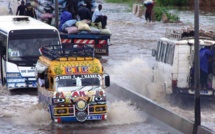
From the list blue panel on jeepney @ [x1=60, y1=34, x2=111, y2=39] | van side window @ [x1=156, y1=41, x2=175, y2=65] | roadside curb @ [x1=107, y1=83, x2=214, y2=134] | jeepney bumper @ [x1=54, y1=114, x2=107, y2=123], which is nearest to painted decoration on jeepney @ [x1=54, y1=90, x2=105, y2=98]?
jeepney bumper @ [x1=54, y1=114, x2=107, y2=123]

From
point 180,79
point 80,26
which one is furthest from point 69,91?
point 80,26

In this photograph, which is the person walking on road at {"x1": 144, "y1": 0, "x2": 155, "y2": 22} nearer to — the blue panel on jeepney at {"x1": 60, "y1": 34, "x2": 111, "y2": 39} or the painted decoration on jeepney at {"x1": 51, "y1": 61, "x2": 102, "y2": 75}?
the blue panel on jeepney at {"x1": 60, "y1": 34, "x2": 111, "y2": 39}

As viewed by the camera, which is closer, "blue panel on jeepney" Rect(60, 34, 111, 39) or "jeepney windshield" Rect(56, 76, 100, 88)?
"jeepney windshield" Rect(56, 76, 100, 88)

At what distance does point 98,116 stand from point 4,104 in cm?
563

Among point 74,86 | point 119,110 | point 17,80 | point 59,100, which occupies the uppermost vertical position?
point 74,86

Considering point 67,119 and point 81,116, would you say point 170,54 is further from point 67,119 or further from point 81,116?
point 67,119

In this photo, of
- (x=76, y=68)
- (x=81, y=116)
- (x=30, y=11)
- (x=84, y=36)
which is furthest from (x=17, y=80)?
(x=30, y=11)

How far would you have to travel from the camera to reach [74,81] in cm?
1933

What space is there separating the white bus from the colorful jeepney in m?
5.54

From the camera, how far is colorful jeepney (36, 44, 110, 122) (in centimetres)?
1895

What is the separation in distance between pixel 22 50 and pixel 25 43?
26cm

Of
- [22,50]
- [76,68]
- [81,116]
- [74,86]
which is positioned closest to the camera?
[81,116]

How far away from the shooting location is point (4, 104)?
78.4 ft

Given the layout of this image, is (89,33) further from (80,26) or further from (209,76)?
(209,76)
